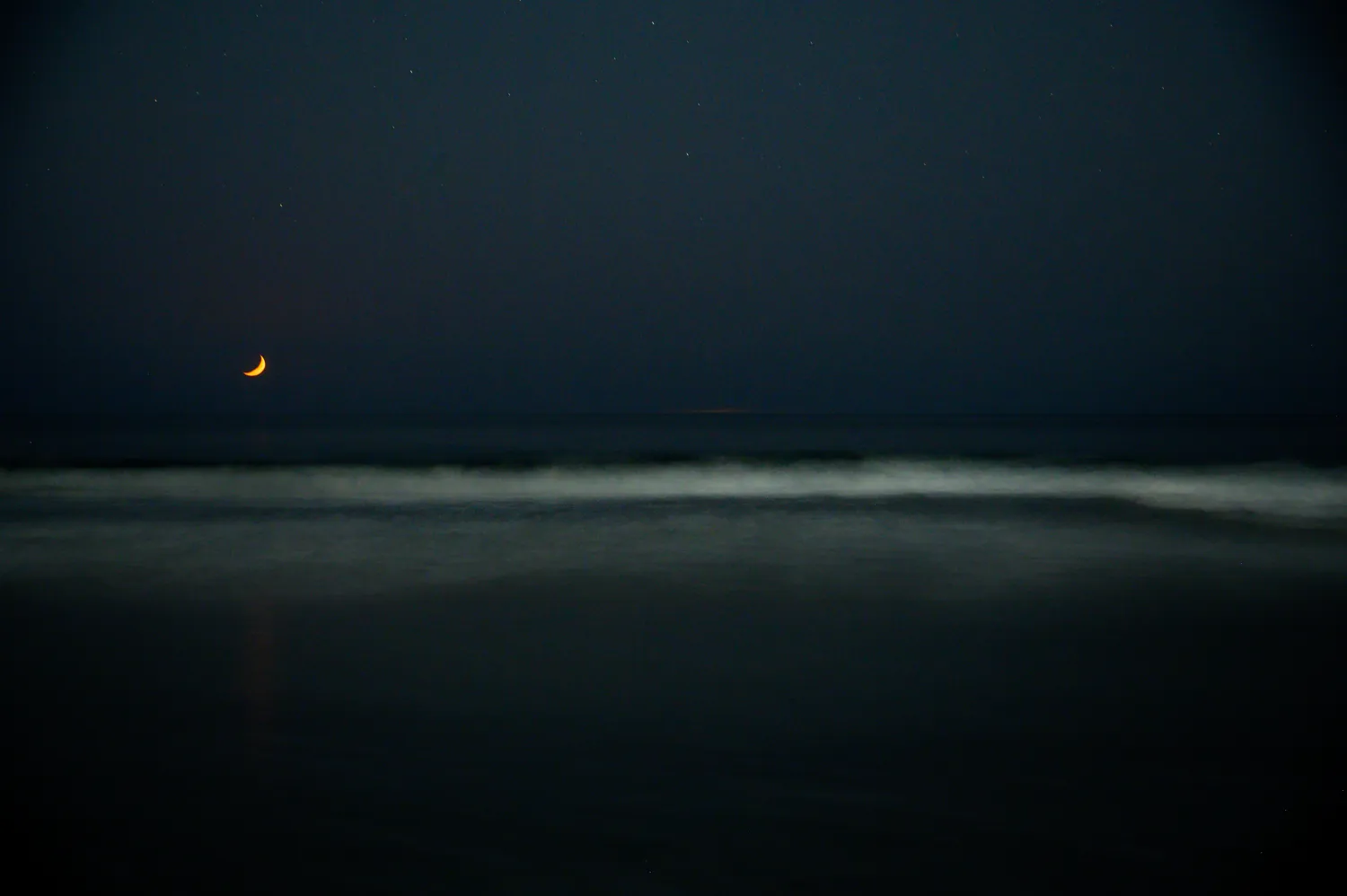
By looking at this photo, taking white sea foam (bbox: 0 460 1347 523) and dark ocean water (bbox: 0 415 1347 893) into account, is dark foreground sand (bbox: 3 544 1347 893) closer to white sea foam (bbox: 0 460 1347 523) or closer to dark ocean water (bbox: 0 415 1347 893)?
dark ocean water (bbox: 0 415 1347 893)

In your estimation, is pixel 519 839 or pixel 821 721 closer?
pixel 519 839

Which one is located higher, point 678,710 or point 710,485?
point 710,485

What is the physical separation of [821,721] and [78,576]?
7893 millimetres

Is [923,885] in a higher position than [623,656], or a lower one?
lower

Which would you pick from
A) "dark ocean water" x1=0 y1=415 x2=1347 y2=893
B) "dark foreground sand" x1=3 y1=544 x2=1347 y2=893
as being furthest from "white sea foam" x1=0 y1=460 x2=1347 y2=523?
"dark foreground sand" x1=3 y1=544 x2=1347 y2=893

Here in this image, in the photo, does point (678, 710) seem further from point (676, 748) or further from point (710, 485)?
point (710, 485)

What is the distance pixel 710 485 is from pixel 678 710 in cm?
2136

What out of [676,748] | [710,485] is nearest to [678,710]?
[676,748]

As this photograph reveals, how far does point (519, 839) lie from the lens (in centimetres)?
346

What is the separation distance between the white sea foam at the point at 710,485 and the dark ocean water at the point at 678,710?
769 cm

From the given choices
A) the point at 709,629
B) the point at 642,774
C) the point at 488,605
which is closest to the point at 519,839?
the point at 642,774

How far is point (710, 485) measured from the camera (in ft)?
86.6

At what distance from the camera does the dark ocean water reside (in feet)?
11.0

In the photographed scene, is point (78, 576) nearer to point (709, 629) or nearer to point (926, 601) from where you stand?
point (709, 629)
